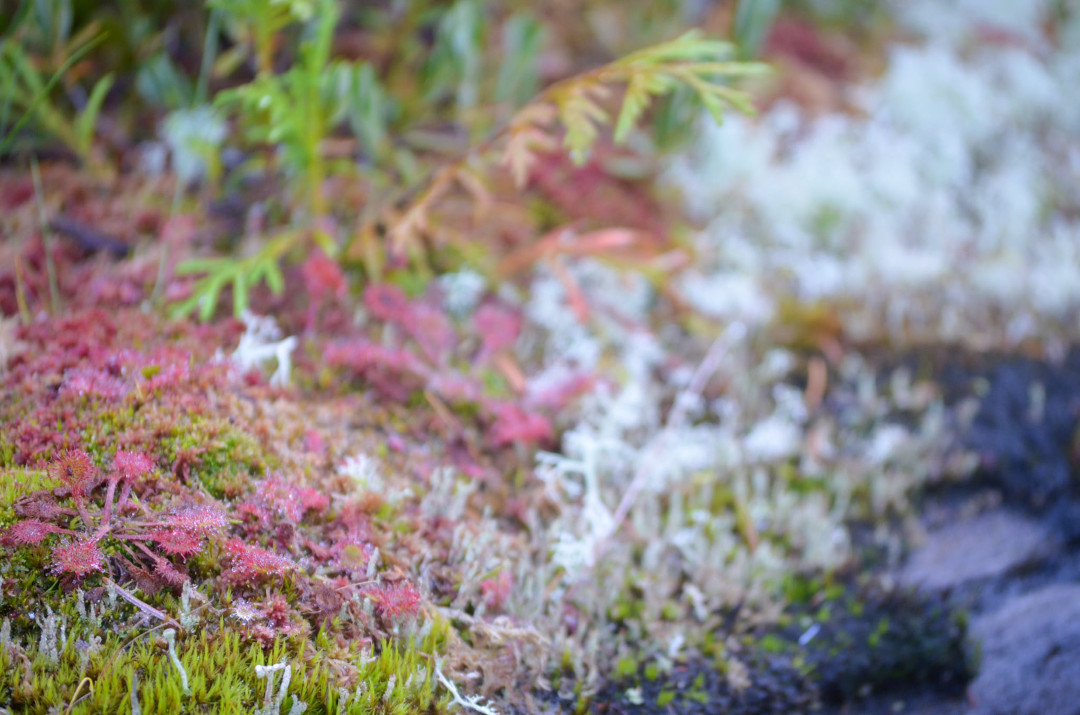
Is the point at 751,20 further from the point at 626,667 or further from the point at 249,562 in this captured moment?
the point at 249,562

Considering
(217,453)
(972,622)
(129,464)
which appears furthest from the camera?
(972,622)

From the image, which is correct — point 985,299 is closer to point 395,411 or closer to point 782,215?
point 782,215

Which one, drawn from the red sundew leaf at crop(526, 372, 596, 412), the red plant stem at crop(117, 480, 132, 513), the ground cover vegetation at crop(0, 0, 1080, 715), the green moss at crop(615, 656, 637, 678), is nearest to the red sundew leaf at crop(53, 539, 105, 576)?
the ground cover vegetation at crop(0, 0, 1080, 715)

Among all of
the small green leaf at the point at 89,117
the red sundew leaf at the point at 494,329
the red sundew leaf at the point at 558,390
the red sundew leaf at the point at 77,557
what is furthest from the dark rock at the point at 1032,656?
Answer: the small green leaf at the point at 89,117

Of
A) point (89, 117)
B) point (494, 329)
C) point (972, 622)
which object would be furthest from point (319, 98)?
point (972, 622)

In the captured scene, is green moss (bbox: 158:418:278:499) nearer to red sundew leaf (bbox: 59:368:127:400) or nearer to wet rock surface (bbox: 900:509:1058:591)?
red sundew leaf (bbox: 59:368:127:400)

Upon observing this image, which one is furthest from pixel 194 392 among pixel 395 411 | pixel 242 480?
pixel 395 411

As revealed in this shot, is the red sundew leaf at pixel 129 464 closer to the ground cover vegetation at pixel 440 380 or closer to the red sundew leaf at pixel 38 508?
the ground cover vegetation at pixel 440 380
